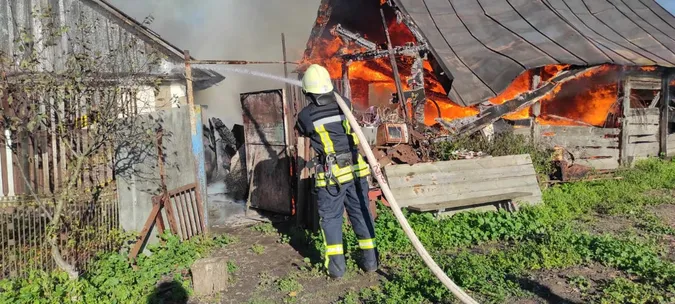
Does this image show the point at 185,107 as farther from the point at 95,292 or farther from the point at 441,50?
the point at 441,50

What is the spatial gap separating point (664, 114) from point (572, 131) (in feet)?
11.3

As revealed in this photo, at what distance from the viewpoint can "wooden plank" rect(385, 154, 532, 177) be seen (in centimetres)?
740

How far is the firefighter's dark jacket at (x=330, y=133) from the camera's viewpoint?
5.43 metres

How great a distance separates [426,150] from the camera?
8117mm

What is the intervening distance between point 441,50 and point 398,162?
3182 mm

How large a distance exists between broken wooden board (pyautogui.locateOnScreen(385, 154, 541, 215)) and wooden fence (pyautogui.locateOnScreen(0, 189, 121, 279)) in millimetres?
4016

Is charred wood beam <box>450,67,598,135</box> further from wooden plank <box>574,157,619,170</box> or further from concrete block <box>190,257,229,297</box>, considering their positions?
concrete block <box>190,257,229,297</box>

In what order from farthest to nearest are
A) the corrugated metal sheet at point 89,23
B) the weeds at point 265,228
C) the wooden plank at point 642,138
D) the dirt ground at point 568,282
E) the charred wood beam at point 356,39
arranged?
the corrugated metal sheet at point 89,23
the wooden plank at point 642,138
the charred wood beam at point 356,39
the weeds at point 265,228
the dirt ground at point 568,282

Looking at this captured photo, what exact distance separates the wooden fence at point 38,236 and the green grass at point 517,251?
292 centimetres

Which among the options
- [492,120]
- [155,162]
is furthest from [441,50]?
[155,162]

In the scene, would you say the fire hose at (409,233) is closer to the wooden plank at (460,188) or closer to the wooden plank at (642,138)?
the wooden plank at (460,188)

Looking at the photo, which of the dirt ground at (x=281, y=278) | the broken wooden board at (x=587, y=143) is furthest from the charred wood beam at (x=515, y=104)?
the dirt ground at (x=281, y=278)

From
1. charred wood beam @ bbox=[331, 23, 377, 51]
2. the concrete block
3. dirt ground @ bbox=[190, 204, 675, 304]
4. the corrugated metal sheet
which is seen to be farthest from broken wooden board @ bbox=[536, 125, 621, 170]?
the corrugated metal sheet

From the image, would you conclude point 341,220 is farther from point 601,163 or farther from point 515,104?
point 601,163
